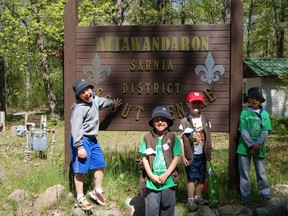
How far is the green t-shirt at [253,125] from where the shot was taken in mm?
5012

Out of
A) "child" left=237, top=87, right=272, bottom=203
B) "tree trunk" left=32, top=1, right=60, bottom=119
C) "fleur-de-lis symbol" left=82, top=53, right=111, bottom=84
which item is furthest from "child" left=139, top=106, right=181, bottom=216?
"tree trunk" left=32, top=1, right=60, bottom=119

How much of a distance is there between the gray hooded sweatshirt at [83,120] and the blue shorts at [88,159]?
0.13 metres

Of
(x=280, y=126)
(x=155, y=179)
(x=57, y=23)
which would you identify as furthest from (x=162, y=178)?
(x=57, y=23)

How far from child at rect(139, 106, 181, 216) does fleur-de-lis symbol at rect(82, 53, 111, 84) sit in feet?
6.22

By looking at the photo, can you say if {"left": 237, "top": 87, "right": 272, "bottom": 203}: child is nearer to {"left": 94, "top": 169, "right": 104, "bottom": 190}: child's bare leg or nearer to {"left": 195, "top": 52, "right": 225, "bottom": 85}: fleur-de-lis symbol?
{"left": 195, "top": 52, "right": 225, "bottom": 85}: fleur-de-lis symbol

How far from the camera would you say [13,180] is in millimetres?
5973

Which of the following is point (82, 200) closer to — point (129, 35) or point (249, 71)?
point (129, 35)

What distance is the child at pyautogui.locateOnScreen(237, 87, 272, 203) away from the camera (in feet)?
16.4

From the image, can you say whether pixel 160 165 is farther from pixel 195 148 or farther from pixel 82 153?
pixel 82 153

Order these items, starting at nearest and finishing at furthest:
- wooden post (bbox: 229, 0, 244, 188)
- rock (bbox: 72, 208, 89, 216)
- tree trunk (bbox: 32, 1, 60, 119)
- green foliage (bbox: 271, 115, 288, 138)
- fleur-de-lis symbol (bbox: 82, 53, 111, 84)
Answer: rock (bbox: 72, 208, 89, 216) → wooden post (bbox: 229, 0, 244, 188) → fleur-de-lis symbol (bbox: 82, 53, 111, 84) → green foliage (bbox: 271, 115, 288, 138) → tree trunk (bbox: 32, 1, 60, 119)

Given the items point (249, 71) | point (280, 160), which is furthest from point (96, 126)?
point (249, 71)

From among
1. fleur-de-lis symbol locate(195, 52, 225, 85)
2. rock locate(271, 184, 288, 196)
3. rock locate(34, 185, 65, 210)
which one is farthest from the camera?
fleur-de-lis symbol locate(195, 52, 225, 85)

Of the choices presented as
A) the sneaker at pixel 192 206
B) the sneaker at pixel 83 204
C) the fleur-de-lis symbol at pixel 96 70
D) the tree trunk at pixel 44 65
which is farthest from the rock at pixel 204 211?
the tree trunk at pixel 44 65

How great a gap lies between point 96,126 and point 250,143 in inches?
84.7
